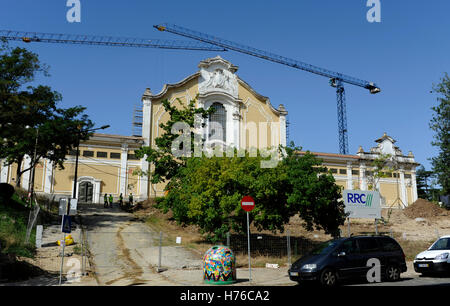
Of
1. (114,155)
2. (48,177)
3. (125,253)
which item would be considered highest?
(114,155)

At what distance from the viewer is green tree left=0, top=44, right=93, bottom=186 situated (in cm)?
2586

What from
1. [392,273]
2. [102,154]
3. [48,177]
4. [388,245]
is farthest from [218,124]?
[392,273]

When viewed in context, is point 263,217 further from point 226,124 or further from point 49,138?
point 226,124

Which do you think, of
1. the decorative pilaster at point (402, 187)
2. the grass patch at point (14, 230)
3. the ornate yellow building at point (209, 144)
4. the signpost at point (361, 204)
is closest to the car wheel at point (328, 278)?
the grass patch at point (14, 230)

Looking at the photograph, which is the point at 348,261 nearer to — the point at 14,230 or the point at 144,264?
the point at 144,264

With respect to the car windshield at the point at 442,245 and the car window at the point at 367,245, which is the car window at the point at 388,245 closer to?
the car window at the point at 367,245

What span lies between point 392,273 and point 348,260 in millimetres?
1995

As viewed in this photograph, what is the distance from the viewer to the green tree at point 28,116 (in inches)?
1018

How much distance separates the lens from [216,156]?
835 inches

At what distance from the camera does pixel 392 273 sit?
40.3ft

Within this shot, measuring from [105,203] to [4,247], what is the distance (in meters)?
21.1

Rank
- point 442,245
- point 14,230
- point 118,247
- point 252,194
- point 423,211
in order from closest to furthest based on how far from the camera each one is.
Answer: point 442,245 < point 14,230 < point 252,194 < point 118,247 < point 423,211

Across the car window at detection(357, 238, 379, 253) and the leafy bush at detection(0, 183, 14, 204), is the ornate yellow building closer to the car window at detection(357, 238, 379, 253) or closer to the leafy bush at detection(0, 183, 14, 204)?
the leafy bush at detection(0, 183, 14, 204)

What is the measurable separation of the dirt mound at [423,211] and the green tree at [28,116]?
3489 cm
